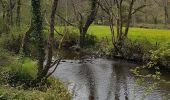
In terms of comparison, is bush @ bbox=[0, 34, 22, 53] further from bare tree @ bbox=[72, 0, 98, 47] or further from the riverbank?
the riverbank

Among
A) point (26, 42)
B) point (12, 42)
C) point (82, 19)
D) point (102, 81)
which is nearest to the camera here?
point (102, 81)

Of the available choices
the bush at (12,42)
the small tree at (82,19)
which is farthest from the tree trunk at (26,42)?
the small tree at (82,19)

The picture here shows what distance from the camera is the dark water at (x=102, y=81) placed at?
2469 centimetres

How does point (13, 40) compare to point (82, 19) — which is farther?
point (82, 19)

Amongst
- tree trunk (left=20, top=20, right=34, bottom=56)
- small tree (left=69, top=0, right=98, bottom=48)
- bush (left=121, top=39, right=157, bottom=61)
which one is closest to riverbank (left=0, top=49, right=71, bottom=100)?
tree trunk (left=20, top=20, right=34, bottom=56)

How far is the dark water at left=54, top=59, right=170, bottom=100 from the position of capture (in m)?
24.7

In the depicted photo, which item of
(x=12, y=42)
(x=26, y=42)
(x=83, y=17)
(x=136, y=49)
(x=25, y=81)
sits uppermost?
(x=83, y=17)

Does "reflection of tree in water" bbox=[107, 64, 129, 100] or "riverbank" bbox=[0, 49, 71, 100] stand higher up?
"riverbank" bbox=[0, 49, 71, 100]

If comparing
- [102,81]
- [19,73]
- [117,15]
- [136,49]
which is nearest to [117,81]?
[102,81]

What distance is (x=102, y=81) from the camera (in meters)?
28.9

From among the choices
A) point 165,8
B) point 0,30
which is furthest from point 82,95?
point 165,8

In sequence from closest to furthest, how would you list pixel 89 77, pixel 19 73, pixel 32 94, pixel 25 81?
1. pixel 32 94
2. pixel 25 81
3. pixel 19 73
4. pixel 89 77

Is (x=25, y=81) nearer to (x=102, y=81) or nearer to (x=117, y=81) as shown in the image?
(x=102, y=81)

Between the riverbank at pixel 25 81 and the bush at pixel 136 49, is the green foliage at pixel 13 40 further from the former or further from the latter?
the riverbank at pixel 25 81
